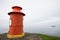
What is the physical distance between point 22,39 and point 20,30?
72.0 inches

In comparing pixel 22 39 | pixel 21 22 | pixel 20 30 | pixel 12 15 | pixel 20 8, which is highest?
pixel 20 8

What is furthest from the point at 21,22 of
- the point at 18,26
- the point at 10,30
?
the point at 10,30

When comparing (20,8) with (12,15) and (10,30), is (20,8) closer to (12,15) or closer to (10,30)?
(12,15)

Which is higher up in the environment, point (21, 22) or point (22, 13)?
point (22, 13)

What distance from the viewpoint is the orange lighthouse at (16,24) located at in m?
20.0

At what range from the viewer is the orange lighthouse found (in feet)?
65.6

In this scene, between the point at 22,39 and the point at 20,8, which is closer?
the point at 22,39

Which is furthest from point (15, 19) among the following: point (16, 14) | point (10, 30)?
point (10, 30)

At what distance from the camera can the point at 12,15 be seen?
67.5ft

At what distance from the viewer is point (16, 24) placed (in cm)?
2008

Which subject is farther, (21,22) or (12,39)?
(21,22)

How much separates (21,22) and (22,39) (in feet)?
10.8

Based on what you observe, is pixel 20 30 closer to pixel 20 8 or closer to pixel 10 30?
pixel 10 30

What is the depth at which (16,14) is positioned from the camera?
20453 mm
